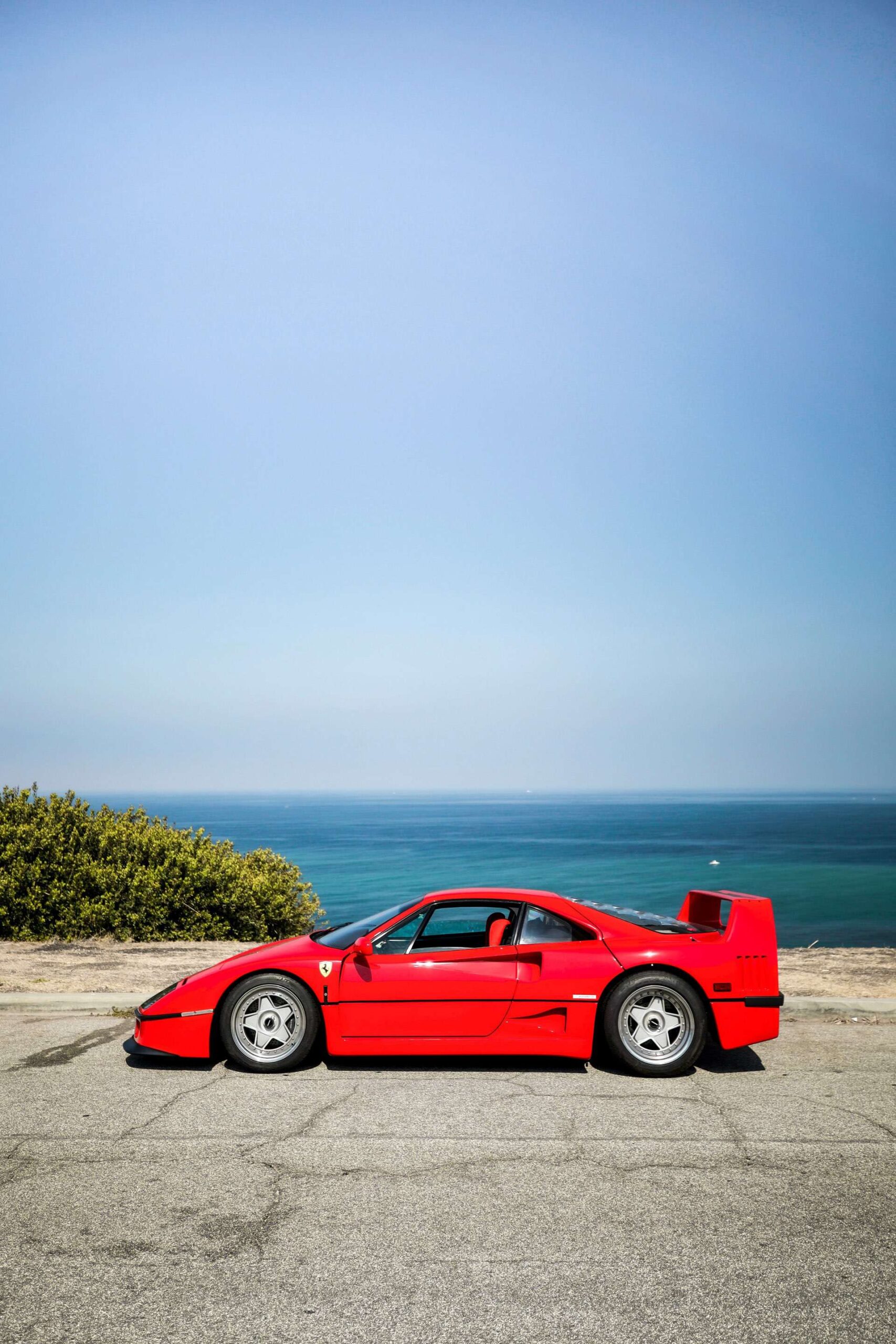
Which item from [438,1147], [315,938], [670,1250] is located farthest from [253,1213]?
[315,938]

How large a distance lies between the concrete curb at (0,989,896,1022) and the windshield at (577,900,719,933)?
2.25 metres

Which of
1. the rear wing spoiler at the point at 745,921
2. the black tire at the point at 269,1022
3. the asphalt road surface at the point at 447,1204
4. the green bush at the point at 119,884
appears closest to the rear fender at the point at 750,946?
the rear wing spoiler at the point at 745,921

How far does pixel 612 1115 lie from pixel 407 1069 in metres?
1.80

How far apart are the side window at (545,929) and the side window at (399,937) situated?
0.77 meters

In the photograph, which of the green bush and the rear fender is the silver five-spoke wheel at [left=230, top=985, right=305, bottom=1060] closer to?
the rear fender

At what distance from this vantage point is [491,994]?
6898 mm

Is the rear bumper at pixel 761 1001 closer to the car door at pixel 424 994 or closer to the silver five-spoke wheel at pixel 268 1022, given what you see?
the car door at pixel 424 994

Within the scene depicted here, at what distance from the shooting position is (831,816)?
598ft

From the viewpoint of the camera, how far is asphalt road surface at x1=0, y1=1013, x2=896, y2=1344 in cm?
356

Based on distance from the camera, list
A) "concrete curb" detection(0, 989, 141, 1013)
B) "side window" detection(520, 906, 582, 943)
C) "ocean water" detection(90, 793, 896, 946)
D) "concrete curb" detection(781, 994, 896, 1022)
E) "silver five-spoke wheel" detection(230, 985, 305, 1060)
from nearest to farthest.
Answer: "silver five-spoke wheel" detection(230, 985, 305, 1060)
"side window" detection(520, 906, 582, 943)
"concrete curb" detection(781, 994, 896, 1022)
"concrete curb" detection(0, 989, 141, 1013)
"ocean water" detection(90, 793, 896, 946)

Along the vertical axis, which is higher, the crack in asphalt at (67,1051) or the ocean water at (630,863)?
the crack in asphalt at (67,1051)

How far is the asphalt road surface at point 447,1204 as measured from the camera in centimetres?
356

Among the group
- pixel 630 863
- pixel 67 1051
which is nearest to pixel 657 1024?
pixel 67 1051

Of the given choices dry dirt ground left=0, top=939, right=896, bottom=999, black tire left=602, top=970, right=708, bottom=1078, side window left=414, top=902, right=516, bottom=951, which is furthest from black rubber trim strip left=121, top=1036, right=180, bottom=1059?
black tire left=602, top=970, right=708, bottom=1078
